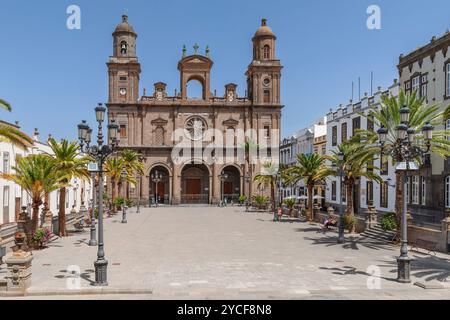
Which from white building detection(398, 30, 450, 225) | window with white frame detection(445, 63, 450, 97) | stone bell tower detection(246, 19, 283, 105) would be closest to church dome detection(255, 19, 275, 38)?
stone bell tower detection(246, 19, 283, 105)

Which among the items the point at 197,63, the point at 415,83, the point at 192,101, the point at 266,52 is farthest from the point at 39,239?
the point at 266,52

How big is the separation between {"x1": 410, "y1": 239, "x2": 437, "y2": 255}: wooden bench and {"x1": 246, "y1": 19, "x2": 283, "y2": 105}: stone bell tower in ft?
135

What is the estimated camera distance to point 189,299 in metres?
12.0

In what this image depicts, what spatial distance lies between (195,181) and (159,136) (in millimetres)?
8365

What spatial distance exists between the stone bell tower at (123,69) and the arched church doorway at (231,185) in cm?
1665

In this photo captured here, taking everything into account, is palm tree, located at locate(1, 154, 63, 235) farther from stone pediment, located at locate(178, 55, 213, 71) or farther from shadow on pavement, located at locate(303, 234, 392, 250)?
stone pediment, located at locate(178, 55, 213, 71)

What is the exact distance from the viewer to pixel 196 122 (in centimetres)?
6144

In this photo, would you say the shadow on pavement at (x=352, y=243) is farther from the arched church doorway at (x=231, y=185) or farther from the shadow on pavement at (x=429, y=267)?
the arched church doorway at (x=231, y=185)

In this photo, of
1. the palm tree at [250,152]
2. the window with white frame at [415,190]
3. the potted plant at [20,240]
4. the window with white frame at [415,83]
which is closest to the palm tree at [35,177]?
the potted plant at [20,240]

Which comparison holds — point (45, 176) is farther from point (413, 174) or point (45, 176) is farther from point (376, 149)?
point (413, 174)

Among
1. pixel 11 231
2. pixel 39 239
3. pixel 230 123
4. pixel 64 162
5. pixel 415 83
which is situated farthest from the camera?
pixel 230 123

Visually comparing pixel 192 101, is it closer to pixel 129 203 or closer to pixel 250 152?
pixel 250 152

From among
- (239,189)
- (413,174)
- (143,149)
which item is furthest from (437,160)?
(143,149)

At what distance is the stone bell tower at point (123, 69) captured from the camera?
59.4 metres
